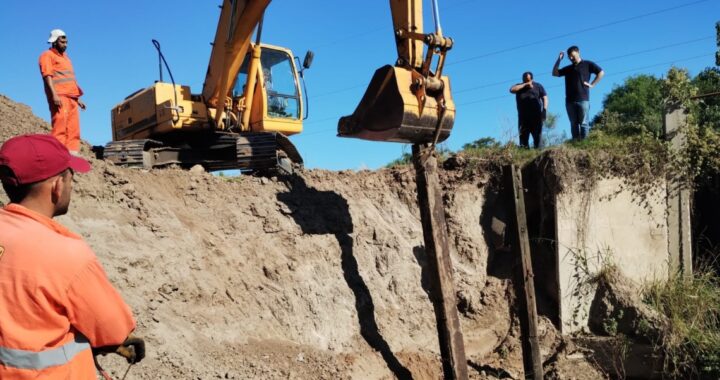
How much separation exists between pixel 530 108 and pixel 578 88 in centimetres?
78

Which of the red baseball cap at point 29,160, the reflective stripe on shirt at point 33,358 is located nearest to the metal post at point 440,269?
the red baseball cap at point 29,160

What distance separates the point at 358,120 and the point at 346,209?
2116mm

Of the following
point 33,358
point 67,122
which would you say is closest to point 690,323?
point 33,358

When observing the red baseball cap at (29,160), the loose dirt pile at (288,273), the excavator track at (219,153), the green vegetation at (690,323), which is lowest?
the green vegetation at (690,323)

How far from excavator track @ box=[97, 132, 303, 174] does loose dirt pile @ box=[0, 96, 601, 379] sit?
977 mm

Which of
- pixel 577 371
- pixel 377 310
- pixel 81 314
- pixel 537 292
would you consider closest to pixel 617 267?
pixel 537 292

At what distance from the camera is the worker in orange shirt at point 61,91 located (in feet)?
26.7

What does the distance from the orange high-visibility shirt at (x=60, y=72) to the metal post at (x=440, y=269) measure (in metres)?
4.98

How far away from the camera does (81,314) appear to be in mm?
2180

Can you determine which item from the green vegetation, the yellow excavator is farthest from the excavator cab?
the green vegetation

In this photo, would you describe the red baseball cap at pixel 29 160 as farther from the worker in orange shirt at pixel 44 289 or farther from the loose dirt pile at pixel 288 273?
the loose dirt pile at pixel 288 273

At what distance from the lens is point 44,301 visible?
212 cm

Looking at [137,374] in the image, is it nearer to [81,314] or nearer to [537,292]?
[81,314]

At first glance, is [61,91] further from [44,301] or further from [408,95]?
[44,301]
